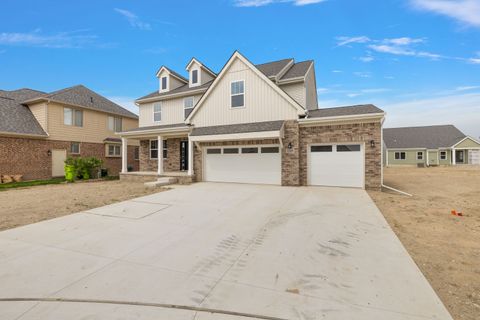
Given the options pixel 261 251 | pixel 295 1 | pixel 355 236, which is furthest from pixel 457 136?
pixel 261 251

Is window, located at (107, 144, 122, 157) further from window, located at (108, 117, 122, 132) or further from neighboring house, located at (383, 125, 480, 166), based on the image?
neighboring house, located at (383, 125, 480, 166)

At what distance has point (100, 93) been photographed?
946 inches

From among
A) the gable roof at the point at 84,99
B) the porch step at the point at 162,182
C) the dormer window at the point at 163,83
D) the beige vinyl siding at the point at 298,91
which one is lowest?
the porch step at the point at 162,182

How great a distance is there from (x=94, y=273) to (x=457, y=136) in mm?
49089

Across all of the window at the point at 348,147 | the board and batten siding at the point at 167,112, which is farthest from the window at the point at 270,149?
the board and batten siding at the point at 167,112

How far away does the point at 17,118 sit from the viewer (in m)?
16.9

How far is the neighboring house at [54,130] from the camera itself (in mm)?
16016

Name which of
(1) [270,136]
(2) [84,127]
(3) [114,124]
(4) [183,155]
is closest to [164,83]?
(4) [183,155]

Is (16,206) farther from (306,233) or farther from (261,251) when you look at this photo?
(306,233)

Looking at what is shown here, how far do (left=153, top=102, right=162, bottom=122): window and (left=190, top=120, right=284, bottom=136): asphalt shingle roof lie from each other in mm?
5782

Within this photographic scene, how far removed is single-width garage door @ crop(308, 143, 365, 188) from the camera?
11.2 metres

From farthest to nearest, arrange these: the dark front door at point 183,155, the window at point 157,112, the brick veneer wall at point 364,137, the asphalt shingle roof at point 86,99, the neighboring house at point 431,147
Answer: the neighboring house at point 431,147, the window at point 157,112, the asphalt shingle roof at point 86,99, the dark front door at point 183,155, the brick veneer wall at point 364,137

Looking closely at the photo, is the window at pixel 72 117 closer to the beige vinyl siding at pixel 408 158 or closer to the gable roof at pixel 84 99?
the gable roof at pixel 84 99

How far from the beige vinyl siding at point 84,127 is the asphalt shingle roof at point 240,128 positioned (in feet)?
40.2
